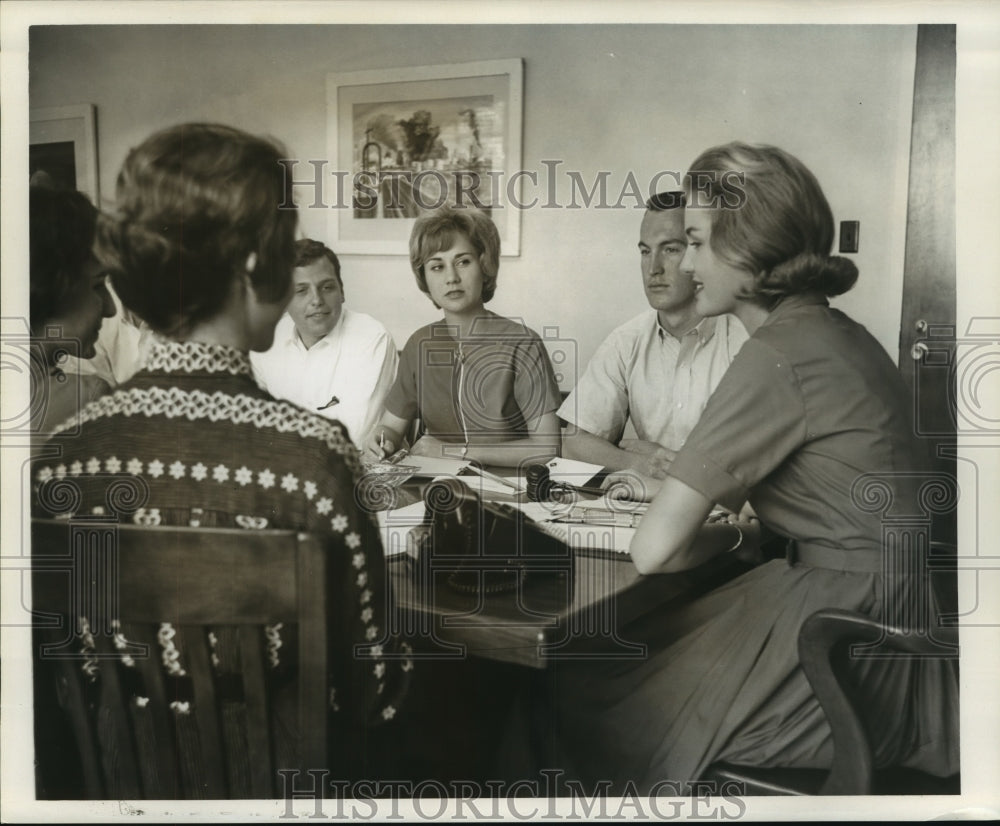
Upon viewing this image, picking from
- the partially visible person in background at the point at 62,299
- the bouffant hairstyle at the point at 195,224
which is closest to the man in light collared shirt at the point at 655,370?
the bouffant hairstyle at the point at 195,224

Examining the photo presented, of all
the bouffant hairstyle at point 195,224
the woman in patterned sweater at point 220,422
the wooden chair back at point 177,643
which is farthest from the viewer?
the bouffant hairstyle at point 195,224

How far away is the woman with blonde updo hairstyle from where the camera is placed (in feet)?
5.87

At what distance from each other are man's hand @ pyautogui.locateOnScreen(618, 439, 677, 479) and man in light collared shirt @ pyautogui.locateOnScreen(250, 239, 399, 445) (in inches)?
21.7

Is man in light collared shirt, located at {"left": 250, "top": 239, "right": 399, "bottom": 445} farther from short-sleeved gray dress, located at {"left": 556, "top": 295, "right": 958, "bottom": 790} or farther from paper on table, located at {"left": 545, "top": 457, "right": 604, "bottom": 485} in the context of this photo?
short-sleeved gray dress, located at {"left": 556, "top": 295, "right": 958, "bottom": 790}

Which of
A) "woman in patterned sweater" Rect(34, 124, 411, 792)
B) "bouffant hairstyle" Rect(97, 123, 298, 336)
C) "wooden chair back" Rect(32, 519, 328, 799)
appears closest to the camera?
"wooden chair back" Rect(32, 519, 328, 799)

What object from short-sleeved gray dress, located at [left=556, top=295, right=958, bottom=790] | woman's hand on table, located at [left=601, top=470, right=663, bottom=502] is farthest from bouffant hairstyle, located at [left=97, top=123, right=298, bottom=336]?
short-sleeved gray dress, located at [left=556, top=295, right=958, bottom=790]

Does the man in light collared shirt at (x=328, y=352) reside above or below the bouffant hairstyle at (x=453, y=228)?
below

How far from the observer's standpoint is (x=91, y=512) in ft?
6.13

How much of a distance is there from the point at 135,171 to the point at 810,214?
148 centimetres

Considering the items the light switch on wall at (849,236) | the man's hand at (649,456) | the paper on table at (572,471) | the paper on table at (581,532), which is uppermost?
the light switch on wall at (849,236)

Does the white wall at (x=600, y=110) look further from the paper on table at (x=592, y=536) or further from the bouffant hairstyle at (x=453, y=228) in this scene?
the paper on table at (x=592, y=536)

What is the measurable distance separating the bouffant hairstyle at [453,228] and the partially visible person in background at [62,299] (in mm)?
693

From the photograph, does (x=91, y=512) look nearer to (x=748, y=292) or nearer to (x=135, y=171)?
(x=135, y=171)

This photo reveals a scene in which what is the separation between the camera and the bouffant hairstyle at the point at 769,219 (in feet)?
5.98
